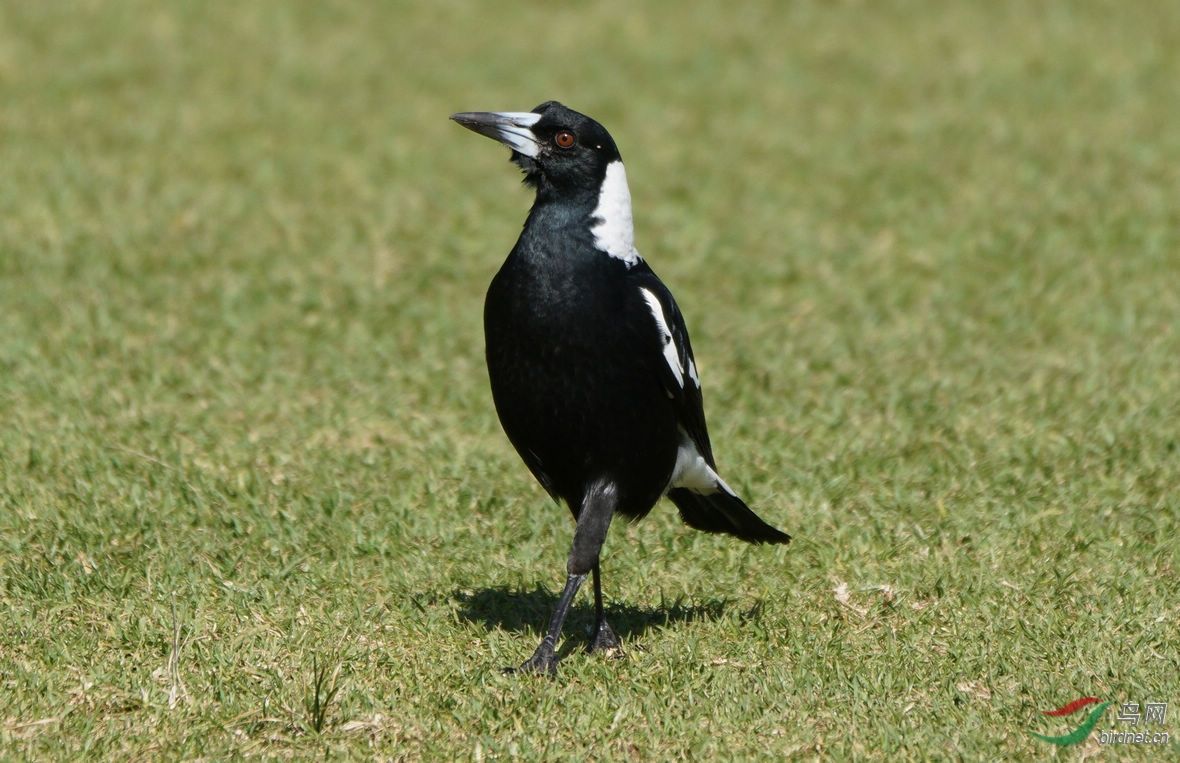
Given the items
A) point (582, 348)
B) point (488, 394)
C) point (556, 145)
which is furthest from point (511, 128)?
point (488, 394)

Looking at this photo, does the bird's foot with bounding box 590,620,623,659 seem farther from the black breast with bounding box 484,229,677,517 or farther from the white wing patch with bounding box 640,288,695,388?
the white wing patch with bounding box 640,288,695,388

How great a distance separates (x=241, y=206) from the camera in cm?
944

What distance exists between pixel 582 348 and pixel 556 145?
665 mm

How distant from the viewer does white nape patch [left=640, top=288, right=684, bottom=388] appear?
4.65 meters

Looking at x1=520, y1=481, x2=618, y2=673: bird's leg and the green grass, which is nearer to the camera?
the green grass

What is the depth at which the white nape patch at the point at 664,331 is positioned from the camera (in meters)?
4.65

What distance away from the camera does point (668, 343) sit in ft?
15.3

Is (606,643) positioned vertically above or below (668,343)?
below

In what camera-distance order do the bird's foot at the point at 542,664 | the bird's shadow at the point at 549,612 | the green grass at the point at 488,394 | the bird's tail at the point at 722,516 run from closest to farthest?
1. the green grass at the point at 488,394
2. the bird's foot at the point at 542,664
3. the bird's shadow at the point at 549,612
4. the bird's tail at the point at 722,516

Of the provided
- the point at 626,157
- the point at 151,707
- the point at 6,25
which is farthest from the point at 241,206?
Answer: the point at 151,707

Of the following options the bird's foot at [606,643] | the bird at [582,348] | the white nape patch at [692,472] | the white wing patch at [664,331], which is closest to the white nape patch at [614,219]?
the bird at [582,348]

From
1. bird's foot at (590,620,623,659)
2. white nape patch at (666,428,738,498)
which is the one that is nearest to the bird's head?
white nape patch at (666,428,738,498)

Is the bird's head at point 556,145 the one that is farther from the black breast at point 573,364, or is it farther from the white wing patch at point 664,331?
the white wing patch at point 664,331

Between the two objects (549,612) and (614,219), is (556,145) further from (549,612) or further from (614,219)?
(549,612)
